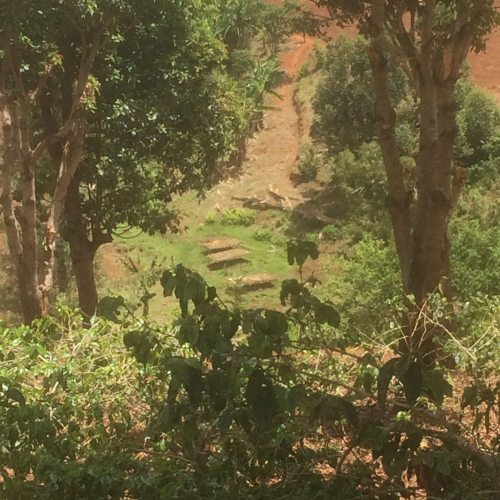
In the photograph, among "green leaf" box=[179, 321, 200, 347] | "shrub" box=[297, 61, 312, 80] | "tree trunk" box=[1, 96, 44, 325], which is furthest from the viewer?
"shrub" box=[297, 61, 312, 80]

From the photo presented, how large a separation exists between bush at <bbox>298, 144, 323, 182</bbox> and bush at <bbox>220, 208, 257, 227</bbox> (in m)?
2.78

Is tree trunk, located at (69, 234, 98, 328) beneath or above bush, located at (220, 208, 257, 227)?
beneath

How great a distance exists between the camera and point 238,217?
20719mm

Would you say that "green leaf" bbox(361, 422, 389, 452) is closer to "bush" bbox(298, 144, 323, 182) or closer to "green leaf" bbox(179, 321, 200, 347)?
"green leaf" bbox(179, 321, 200, 347)

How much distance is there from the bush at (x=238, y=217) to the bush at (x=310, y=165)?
278cm

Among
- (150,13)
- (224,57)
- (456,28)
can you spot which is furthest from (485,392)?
(224,57)

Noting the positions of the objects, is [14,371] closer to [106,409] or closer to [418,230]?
[106,409]

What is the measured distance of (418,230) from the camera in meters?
5.82

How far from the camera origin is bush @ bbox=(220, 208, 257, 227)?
20578 mm

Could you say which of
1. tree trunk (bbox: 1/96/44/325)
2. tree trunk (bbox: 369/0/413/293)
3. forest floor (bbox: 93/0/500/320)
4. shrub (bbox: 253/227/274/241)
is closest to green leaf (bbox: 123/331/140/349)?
tree trunk (bbox: 369/0/413/293)

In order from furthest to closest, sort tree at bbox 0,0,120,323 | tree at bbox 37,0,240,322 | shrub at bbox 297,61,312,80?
shrub at bbox 297,61,312,80, tree at bbox 37,0,240,322, tree at bbox 0,0,120,323

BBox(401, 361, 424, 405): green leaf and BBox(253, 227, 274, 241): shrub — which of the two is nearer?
BBox(401, 361, 424, 405): green leaf

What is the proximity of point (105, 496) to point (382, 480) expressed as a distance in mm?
1158

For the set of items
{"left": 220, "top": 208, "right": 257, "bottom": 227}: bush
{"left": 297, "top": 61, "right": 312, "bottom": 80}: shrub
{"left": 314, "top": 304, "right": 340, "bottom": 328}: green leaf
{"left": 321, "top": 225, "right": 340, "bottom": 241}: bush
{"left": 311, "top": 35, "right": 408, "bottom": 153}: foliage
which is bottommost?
{"left": 314, "top": 304, "right": 340, "bottom": 328}: green leaf
